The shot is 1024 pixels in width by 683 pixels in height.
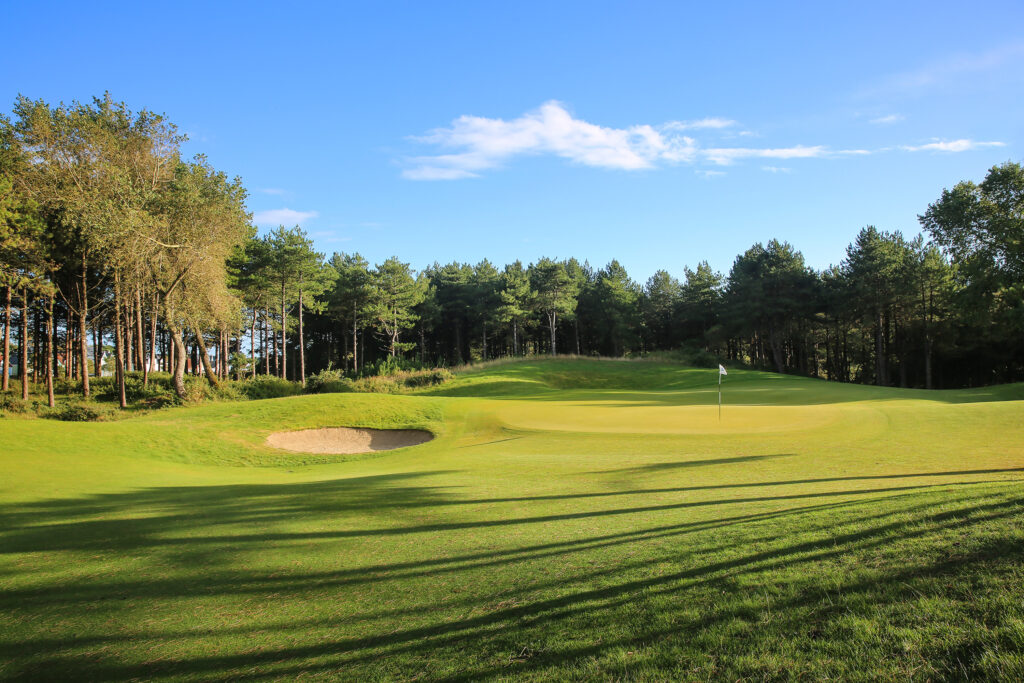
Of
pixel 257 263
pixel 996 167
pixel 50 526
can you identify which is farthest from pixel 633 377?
pixel 50 526

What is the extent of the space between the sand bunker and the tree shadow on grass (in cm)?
1209

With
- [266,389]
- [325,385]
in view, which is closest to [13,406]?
[266,389]

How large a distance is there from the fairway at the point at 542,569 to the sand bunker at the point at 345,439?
22.7 feet

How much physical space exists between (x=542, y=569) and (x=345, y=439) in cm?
1776

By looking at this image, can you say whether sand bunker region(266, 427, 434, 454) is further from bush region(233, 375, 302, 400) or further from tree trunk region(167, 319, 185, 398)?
tree trunk region(167, 319, 185, 398)

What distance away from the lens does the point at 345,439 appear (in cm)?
2162

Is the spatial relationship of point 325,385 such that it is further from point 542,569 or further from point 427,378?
point 542,569

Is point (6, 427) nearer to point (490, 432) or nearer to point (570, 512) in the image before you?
point (490, 432)

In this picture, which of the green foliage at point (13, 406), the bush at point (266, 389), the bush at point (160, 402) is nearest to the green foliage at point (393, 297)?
the bush at point (266, 389)

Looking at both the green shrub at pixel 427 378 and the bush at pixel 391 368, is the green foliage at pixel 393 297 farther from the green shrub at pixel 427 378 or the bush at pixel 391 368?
the green shrub at pixel 427 378

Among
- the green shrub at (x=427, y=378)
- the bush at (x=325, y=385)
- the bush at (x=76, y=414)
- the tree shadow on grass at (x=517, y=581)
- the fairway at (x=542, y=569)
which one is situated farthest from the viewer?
the green shrub at (x=427, y=378)

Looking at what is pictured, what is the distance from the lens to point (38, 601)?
5301 mm

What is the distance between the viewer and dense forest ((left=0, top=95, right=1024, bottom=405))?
3003 cm

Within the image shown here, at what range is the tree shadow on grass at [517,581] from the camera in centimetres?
396
